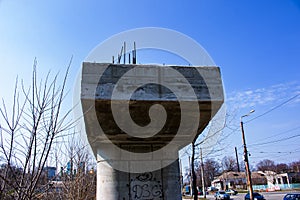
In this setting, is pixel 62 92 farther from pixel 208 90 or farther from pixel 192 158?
pixel 192 158

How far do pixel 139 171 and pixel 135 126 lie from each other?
4.61 feet

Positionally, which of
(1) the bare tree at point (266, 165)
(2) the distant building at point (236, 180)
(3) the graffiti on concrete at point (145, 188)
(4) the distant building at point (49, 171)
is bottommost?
(2) the distant building at point (236, 180)

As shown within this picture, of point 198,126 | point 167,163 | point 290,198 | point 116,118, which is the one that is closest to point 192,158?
point 167,163

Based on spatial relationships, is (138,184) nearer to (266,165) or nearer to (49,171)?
(49,171)

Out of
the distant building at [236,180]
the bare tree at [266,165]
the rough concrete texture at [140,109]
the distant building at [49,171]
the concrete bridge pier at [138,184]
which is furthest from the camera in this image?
the bare tree at [266,165]

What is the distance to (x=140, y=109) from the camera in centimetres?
380

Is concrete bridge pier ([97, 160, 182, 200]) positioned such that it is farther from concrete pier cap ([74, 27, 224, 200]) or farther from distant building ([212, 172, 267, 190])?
distant building ([212, 172, 267, 190])

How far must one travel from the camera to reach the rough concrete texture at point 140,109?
11.4ft

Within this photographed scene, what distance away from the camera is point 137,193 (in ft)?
17.3

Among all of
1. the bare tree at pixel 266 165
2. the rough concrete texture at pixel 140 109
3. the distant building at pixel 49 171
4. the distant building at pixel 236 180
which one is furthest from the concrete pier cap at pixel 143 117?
the bare tree at pixel 266 165

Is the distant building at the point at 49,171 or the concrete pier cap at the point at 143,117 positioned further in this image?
the distant building at the point at 49,171

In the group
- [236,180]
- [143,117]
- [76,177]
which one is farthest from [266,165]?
[143,117]

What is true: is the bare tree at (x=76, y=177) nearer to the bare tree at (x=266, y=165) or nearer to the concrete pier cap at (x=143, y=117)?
the concrete pier cap at (x=143, y=117)

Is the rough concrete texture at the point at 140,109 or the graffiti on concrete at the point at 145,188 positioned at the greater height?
the rough concrete texture at the point at 140,109
